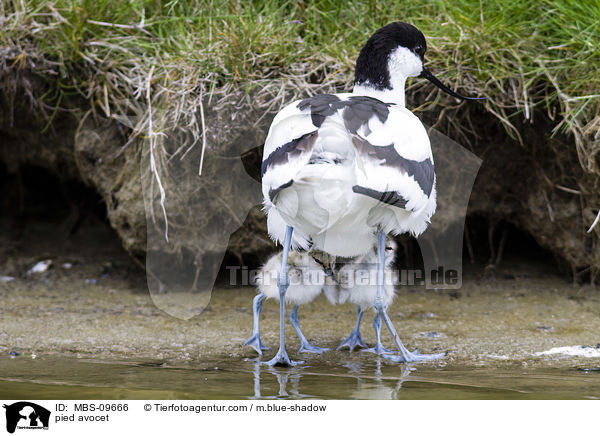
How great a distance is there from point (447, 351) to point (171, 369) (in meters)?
1.22

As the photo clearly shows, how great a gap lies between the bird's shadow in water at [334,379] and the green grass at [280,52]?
1.42 metres

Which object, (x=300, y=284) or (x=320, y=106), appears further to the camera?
(x=300, y=284)

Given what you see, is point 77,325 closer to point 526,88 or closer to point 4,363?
point 4,363

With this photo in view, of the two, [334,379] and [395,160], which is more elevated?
[395,160]

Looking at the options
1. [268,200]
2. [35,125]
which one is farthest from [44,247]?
[268,200]

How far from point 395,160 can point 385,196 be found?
0.15 m

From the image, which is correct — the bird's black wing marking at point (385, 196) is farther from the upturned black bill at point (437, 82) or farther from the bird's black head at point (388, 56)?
the upturned black bill at point (437, 82)

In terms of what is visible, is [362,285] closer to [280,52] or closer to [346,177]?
[346,177]

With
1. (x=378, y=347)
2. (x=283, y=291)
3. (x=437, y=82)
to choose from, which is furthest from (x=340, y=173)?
(x=437, y=82)

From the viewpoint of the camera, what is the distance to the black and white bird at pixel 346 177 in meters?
2.89

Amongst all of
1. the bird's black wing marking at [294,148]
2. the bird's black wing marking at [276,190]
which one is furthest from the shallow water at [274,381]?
the bird's black wing marking at [294,148]

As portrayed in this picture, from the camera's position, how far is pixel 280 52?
414cm

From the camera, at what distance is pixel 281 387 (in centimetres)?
→ 285
